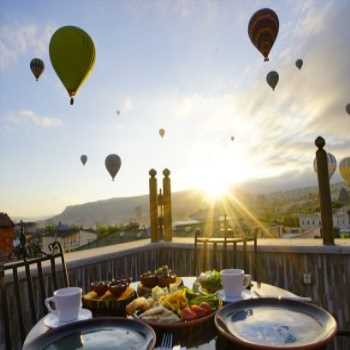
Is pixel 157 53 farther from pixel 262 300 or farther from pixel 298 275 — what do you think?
pixel 262 300

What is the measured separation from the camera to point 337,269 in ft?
11.5

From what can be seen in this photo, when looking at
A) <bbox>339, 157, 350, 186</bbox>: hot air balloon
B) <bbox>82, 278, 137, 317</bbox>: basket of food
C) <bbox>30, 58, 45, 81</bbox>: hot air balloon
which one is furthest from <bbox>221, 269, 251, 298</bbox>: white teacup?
<bbox>30, 58, 45, 81</bbox>: hot air balloon

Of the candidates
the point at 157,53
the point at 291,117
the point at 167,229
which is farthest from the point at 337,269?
the point at 291,117

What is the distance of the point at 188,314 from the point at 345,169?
39.7 feet

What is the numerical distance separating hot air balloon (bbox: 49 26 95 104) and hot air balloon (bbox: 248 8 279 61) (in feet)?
12.3

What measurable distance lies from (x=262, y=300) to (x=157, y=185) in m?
→ 3.88

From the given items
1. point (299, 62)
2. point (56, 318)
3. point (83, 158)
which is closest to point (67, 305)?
point (56, 318)

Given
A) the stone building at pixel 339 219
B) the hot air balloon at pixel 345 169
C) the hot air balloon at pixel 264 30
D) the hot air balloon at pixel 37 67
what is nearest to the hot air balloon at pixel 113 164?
the hot air balloon at pixel 37 67

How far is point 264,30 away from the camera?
6969mm

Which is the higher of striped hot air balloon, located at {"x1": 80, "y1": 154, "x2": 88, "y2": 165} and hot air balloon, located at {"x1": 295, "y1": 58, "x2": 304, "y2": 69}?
hot air balloon, located at {"x1": 295, "y1": 58, "x2": 304, "y2": 69}

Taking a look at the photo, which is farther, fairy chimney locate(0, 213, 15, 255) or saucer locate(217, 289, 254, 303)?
fairy chimney locate(0, 213, 15, 255)

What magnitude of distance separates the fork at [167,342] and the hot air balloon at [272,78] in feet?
37.5

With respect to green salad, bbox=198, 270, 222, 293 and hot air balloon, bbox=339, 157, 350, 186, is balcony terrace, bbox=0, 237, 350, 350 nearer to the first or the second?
green salad, bbox=198, 270, 222, 293

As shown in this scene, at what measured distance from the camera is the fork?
110 cm
